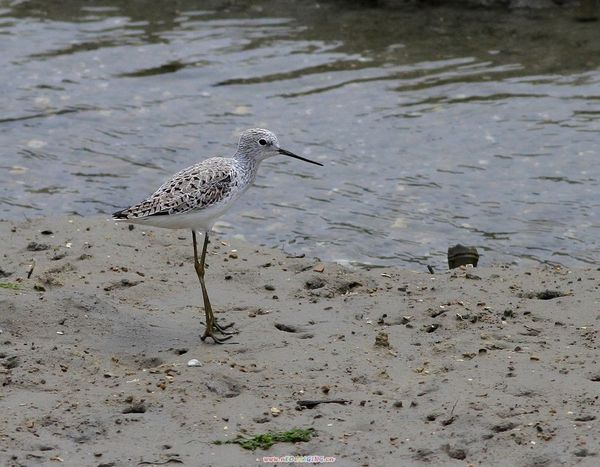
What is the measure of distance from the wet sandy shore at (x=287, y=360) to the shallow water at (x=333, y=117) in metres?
1.60

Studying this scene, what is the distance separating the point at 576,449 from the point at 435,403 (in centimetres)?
89

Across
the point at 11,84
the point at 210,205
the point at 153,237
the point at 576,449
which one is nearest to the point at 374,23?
the point at 11,84

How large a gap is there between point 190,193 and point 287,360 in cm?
143

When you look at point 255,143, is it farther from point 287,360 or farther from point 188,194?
point 287,360

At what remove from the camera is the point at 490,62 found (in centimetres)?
1471

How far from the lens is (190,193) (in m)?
7.64

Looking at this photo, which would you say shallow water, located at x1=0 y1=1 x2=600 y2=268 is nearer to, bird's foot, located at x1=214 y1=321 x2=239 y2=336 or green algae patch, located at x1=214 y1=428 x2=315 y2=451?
bird's foot, located at x1=214 y1=321 x2=239 y2=336

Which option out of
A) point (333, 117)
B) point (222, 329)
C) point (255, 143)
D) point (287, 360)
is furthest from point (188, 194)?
point (333, 117)

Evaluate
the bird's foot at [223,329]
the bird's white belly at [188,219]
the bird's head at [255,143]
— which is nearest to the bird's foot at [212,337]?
the bird's foot at [223,329]

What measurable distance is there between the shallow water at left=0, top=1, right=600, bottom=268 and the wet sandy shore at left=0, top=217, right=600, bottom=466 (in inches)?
62.9

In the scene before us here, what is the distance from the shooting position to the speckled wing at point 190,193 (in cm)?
759

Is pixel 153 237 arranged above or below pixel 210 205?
below

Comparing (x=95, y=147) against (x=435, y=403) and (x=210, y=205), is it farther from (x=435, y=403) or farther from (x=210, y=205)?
(x=435, y=403)

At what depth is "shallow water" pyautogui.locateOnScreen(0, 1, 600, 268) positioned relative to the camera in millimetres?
10742
